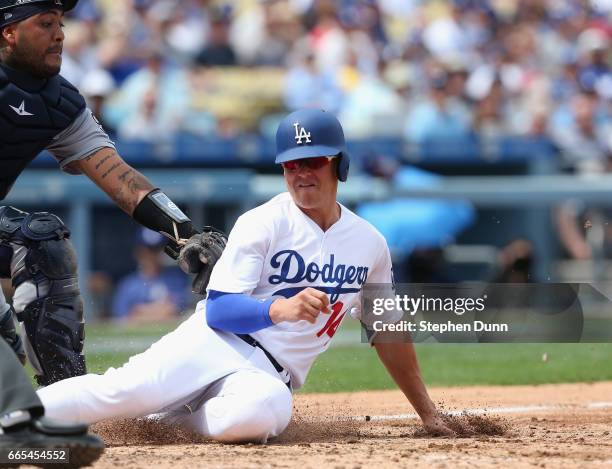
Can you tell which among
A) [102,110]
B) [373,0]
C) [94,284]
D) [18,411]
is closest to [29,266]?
[18,411]

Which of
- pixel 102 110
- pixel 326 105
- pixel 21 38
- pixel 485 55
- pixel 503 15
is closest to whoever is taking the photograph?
pixel 21 38

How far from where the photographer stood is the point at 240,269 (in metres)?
4.18

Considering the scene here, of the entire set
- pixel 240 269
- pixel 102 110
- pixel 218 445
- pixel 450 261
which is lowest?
pixel 218 445

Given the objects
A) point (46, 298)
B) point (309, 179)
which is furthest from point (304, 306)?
point (46, 298)

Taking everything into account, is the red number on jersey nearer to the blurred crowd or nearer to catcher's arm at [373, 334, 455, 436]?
catcher's arm at [373, 334, 455, 436]

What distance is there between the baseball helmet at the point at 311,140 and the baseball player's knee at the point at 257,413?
830 millimetres

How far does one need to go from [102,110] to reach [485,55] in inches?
214

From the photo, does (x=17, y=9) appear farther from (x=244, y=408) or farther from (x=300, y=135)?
(x=244, y=408)

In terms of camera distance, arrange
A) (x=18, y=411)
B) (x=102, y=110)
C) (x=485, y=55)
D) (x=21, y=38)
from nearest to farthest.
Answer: (x=18, y=411), (x=21, y=38), (x=102, y=110), (x=485, y=55)

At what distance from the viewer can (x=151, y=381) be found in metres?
4.11

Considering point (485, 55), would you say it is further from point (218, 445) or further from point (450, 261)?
point (218, 445)

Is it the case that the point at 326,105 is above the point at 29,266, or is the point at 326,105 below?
above

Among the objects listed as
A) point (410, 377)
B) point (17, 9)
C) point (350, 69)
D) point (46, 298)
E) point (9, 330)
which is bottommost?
point (410, 377)

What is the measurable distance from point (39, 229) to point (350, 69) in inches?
359
